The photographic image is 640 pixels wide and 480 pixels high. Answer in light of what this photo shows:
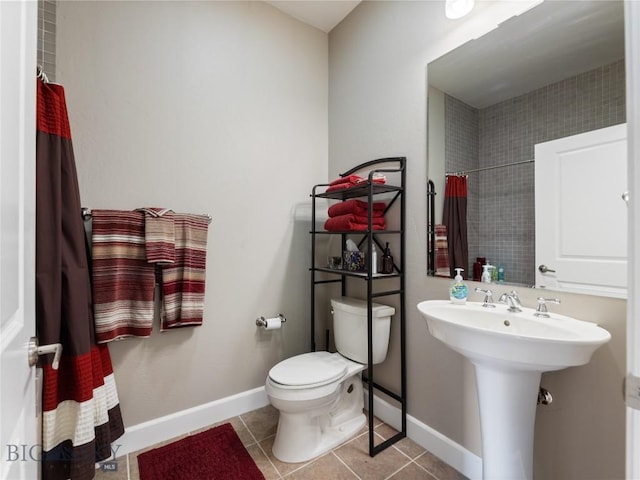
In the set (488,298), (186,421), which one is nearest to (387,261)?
(488,298)

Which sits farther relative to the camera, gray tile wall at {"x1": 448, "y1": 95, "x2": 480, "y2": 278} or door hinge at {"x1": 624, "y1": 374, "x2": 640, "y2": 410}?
gray tile wall at {"x1": 448, "y1": 95, "x2": 480, "y2": 278}

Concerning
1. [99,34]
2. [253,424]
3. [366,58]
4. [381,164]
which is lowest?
[253,424]

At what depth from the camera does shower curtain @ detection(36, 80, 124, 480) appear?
1.14 m

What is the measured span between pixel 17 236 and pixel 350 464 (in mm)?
1635

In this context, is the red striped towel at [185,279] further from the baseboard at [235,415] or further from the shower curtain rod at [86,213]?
the baseboard at [235,415]

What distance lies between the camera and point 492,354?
0.99 meters

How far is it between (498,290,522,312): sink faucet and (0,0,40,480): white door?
145 centimetres

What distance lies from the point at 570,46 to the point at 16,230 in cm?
182

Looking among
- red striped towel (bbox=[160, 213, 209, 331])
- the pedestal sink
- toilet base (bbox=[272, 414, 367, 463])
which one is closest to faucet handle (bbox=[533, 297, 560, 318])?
the pedestal sink

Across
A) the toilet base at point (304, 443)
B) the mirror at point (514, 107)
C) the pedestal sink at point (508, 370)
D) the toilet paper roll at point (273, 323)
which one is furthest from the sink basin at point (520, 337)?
the toilet paper roll at point (273, 323)

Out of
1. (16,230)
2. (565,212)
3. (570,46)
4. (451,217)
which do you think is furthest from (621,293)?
(16,230)

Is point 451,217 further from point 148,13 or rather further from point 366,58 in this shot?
point 148,13

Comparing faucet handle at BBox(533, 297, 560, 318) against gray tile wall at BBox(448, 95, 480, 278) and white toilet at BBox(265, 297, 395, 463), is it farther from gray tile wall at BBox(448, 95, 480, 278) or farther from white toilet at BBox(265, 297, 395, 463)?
white toilet at BBox(265, 297, 395, 463)

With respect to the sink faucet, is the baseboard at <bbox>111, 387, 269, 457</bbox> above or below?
below
